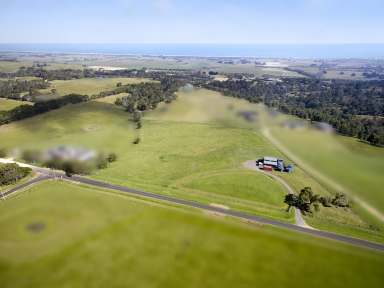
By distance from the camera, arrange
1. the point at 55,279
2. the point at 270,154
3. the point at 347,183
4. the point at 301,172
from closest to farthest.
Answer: the point at 55,279, the point at 347,183, the point at 301,172, the point at 270,154

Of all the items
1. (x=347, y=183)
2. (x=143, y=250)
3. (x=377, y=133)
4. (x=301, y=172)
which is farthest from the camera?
(x=377, y=133)

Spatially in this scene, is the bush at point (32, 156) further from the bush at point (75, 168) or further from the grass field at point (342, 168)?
the grass field at point (342, 168)

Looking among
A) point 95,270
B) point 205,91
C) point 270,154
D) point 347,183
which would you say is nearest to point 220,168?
point 270,154

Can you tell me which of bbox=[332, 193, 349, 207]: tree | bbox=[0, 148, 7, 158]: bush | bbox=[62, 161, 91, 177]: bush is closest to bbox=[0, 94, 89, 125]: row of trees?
bbox=[0, 148, 7, 158]: bush

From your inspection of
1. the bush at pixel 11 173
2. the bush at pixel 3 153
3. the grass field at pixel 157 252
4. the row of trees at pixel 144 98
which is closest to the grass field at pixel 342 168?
the grass field at pixel 157 252

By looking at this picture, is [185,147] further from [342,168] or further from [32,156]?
[342,168]

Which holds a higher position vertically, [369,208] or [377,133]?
[377,133]

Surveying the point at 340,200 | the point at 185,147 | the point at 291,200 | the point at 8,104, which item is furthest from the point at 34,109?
the point at 340,200

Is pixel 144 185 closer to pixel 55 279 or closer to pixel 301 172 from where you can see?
pixel 55 279
